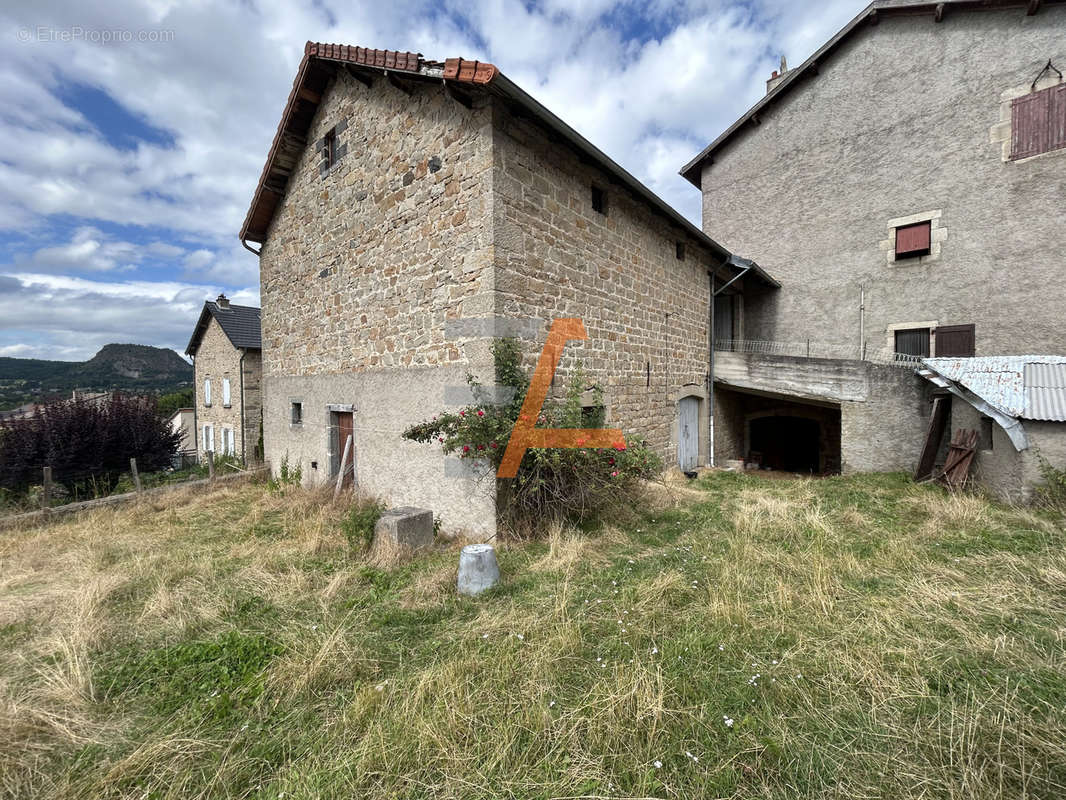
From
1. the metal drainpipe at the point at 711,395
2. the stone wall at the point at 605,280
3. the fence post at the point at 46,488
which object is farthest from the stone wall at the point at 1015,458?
the fence post at the point at 46,488

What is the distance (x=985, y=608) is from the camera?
3098 millimetres

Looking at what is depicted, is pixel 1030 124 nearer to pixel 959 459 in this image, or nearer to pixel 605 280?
pixel 959 459

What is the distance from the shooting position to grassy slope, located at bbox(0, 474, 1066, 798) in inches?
75.2

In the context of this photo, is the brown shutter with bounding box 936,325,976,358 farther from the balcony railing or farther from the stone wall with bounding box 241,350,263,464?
the stone wall with bounding box 241,350,263,464

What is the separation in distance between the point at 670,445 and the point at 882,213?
28.8 ft

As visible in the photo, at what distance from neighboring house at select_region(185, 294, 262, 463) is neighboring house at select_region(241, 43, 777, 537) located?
333 inches

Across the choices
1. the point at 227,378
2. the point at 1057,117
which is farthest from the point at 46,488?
the point at 1057,117

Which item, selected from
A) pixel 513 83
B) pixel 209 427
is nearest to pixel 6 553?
pixel 513 83

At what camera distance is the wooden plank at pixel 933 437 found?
7.34m

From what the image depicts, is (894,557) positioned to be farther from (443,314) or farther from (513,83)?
(513,83)

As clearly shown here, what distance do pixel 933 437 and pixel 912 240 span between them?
624 cm

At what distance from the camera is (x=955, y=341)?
33.9ft

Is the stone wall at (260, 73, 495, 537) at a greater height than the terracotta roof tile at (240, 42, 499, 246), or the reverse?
the terracotta roof tile at (240, 42, 499, 246)

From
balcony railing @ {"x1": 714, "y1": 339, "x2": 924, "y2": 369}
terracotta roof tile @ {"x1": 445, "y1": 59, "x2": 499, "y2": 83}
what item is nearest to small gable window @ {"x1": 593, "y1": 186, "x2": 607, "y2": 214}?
terracotta roof tile @ {"x1": 445, "y1": 59, "x2": 499, "y2": 83}
